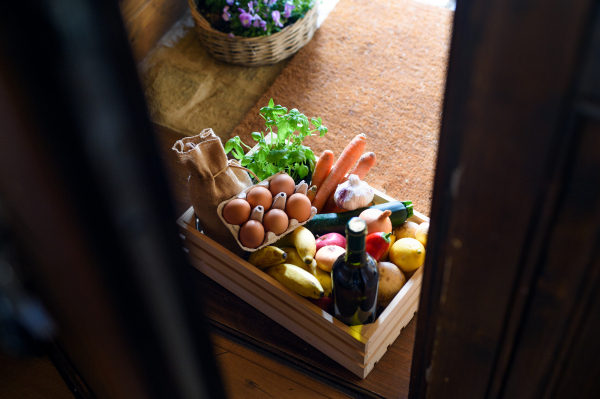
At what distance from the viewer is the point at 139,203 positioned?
14cm

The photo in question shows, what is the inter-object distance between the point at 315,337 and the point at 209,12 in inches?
57.5

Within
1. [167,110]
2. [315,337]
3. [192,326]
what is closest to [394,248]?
[315,337]

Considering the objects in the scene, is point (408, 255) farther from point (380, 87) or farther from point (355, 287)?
point (380, 87)

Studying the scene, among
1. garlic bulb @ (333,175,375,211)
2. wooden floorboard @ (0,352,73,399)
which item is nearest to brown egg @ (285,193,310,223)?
garlic bulb @ (333,175,375,211)

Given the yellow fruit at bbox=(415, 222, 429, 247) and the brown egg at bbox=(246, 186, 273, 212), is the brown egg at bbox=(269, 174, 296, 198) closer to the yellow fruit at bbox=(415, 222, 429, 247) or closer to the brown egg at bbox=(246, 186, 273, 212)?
the brown egg at bbox=(246, 186, 273, 212)

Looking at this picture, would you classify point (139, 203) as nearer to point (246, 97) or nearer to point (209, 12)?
point (246, 97)

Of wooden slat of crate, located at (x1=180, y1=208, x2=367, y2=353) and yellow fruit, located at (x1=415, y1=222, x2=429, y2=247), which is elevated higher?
yellow fruit, located at (x1=415, y1=222, x2=429, y2=247)

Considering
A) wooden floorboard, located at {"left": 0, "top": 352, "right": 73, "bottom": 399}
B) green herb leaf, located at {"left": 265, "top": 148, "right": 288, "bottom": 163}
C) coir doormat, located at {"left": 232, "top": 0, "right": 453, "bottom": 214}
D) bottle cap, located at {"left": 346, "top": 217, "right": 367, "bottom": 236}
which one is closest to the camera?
bottle cap, located at {"left": 346, "top": 217, "right": 367, "bottom": 236}

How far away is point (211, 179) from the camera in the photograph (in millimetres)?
1128

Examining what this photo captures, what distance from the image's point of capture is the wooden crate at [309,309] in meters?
1.05

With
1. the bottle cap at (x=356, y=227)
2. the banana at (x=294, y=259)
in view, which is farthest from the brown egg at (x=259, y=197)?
the bottle cap at (x=356, y=227)

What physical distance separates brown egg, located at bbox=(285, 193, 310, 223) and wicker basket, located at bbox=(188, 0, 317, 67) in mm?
977

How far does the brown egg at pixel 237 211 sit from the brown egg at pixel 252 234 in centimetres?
2

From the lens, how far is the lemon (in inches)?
43.8
